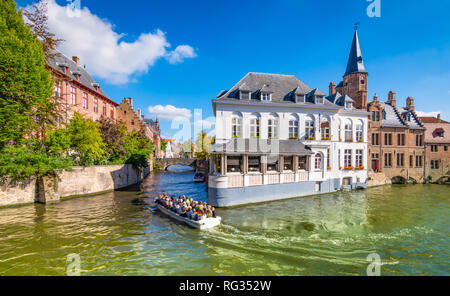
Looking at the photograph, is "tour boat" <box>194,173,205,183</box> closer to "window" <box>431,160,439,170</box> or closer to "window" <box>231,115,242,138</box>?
"window" <box>231,115,242,138</box>

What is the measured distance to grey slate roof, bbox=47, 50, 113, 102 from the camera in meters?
25.5

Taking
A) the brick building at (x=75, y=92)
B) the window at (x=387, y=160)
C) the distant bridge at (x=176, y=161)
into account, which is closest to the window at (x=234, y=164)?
the brick building at (x=75, y=92)

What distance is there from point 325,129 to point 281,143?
6381 mm

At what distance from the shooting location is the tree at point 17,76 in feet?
49.4

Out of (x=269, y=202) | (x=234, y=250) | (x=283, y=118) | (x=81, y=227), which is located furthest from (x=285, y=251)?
(x=283, y=118)

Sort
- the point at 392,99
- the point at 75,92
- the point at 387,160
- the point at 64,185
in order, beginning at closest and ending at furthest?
the point at 64,185 → the point at 75,92 → the point at 387,160 → the point at 392,99

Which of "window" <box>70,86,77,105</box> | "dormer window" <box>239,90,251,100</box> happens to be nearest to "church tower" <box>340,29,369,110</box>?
"dormer window" <box>239,90,251,100</box>

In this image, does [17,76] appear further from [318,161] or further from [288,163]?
[318,161]

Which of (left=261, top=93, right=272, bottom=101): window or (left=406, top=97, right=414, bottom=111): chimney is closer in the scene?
(left=261, top=93, right=272, bottom=101): window

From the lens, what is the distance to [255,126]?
64.0 feet

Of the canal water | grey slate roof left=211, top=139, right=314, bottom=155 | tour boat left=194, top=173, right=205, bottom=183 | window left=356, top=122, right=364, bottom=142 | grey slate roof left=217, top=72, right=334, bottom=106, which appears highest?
grey slate roof left=217, top=72, right=334, bottom=106

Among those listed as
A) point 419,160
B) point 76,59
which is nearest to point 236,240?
point 419,160

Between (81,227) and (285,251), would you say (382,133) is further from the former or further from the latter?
(81,227)

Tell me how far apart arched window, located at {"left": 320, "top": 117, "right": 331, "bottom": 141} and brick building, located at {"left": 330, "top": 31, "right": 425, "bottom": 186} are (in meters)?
8.56
